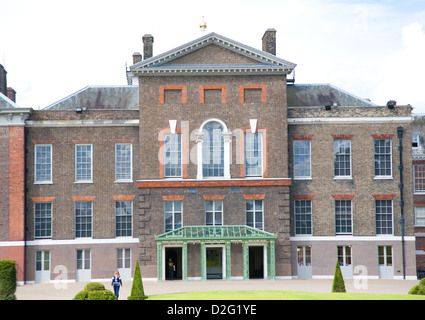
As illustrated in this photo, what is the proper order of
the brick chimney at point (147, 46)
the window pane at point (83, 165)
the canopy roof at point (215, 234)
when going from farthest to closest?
the brick chimney at point (147, 46), the window pane at point (83, 165), the canopy roof at point (215, 234)

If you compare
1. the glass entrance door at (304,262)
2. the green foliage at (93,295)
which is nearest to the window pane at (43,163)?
the glass entrance door at (304,262)

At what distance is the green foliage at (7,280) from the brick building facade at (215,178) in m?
12.8

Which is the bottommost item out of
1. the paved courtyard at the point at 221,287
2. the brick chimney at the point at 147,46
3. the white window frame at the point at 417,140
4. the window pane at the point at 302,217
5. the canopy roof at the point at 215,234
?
the paved courtyard at the point at 221,287

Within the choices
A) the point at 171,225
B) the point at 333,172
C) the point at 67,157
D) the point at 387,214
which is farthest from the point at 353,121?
the point at 67,157

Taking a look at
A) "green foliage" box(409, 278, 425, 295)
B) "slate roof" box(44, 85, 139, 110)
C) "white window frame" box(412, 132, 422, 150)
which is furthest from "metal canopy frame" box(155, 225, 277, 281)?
"white window frame" box(412, 132, 422, 150)

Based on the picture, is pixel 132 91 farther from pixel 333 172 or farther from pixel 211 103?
pixel 333 172

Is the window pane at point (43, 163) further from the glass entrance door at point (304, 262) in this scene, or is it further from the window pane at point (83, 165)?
the glass entrance door at point (304, 262)

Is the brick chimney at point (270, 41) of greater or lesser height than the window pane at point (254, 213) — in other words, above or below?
above

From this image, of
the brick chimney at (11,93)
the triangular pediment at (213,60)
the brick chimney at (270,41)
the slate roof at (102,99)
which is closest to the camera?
the triangular pediment at (213,60)

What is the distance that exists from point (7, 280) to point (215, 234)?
48.5 feet

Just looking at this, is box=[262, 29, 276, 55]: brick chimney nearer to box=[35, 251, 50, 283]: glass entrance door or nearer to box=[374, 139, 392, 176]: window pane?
box=[374, 139, 392, 176]: window pane

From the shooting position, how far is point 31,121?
4231 centimetres

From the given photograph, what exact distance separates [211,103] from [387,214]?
13.3 meters

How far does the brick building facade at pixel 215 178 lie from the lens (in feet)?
136
